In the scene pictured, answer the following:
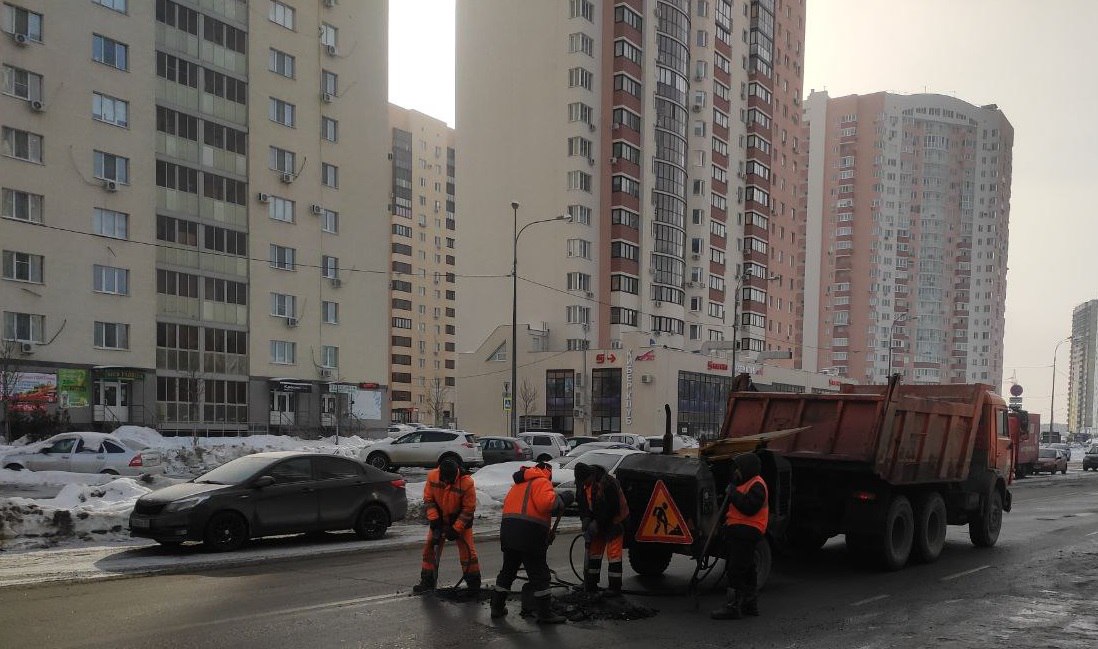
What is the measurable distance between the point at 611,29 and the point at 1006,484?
59893 mm

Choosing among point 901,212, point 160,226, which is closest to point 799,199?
point 901,212

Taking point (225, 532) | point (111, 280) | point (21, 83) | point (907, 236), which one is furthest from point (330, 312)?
point (907, 236)

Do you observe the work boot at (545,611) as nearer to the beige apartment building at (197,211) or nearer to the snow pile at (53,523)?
the snow pile at (53,523)

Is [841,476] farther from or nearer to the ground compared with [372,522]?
farther from the ground

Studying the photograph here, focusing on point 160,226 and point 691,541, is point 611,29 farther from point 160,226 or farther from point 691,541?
point 691,541

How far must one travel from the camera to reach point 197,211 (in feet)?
148

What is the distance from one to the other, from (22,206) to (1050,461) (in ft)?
159

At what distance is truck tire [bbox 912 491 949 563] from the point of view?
12.1 m

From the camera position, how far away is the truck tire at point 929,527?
12125 mm

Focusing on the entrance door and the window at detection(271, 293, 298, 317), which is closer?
the entrance door

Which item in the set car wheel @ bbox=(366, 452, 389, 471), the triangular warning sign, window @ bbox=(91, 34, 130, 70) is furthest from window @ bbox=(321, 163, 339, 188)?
the triangular warning sign

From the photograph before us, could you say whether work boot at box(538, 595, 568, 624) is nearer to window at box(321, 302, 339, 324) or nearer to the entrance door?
the entrance door

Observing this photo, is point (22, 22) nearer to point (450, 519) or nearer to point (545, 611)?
point (450, 519)

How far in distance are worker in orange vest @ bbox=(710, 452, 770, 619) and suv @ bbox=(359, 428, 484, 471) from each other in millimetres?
20875
